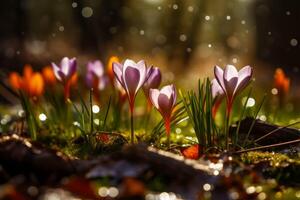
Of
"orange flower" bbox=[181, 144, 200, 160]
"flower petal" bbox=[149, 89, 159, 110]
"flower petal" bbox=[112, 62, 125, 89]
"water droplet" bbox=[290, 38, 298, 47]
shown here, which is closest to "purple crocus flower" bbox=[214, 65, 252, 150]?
"orange flower" bbox=[181, 144, 200, 160]

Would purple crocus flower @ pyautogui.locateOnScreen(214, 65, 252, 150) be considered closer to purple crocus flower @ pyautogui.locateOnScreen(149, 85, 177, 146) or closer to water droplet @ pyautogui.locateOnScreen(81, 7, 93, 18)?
purple crocus flower @ pyautogui.locateOnScreen(149, 85, 177, 146)

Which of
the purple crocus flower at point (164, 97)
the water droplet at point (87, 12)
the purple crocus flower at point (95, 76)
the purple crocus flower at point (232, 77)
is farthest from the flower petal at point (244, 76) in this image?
the water droplet at point (87, 12)

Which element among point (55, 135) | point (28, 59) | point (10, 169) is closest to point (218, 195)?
point (10, 169)

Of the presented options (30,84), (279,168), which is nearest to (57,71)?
(30,84)

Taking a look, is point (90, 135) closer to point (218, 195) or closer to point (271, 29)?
point (218, 195)

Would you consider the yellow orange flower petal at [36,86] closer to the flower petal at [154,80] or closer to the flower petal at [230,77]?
the flower petal at [154,80]

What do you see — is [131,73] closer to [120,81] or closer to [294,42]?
[120,81]

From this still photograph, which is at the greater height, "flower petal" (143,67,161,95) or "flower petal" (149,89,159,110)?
"flower petal" (149,89,159,110)

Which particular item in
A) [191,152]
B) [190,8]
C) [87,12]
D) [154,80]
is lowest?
[87,12]

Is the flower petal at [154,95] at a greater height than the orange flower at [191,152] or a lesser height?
greater
